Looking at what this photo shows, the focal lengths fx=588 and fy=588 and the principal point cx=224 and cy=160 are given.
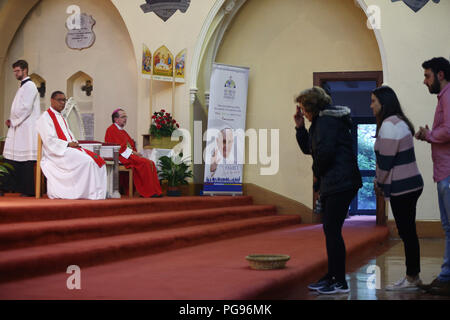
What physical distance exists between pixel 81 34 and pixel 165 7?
1938mm

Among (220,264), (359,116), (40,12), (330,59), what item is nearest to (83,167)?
(220,264)

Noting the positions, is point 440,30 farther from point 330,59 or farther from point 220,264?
point 220,264

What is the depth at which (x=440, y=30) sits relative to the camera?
886 centimetres

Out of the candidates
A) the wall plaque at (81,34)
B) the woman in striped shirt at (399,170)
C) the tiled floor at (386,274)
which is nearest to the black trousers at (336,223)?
the tiled floor at (386,274)

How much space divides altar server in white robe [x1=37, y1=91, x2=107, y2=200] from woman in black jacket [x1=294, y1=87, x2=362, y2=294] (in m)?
3.54

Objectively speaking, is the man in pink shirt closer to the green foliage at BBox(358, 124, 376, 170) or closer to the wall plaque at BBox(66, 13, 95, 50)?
the wall plaque at BBox(66, 13, 95, 50)

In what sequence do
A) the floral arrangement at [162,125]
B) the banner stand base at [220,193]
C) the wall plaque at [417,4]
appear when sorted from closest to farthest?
1. the wall plaque at [417,4]
2. the floral arrangement at [162,125]
3. the banner stand base at [220,193]

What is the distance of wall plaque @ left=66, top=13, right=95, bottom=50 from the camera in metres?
11.0

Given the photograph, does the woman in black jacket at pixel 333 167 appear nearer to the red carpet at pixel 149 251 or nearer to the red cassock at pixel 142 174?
the red carpet at pixel 149 251

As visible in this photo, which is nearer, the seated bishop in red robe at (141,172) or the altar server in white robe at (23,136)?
the altar server in white robe at (23,136)

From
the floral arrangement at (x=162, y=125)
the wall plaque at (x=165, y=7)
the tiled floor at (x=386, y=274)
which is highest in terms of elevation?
the wall plaque at (x=165, y=7)

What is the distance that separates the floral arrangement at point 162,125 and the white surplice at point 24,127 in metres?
2.13

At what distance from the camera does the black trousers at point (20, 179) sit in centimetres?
752
